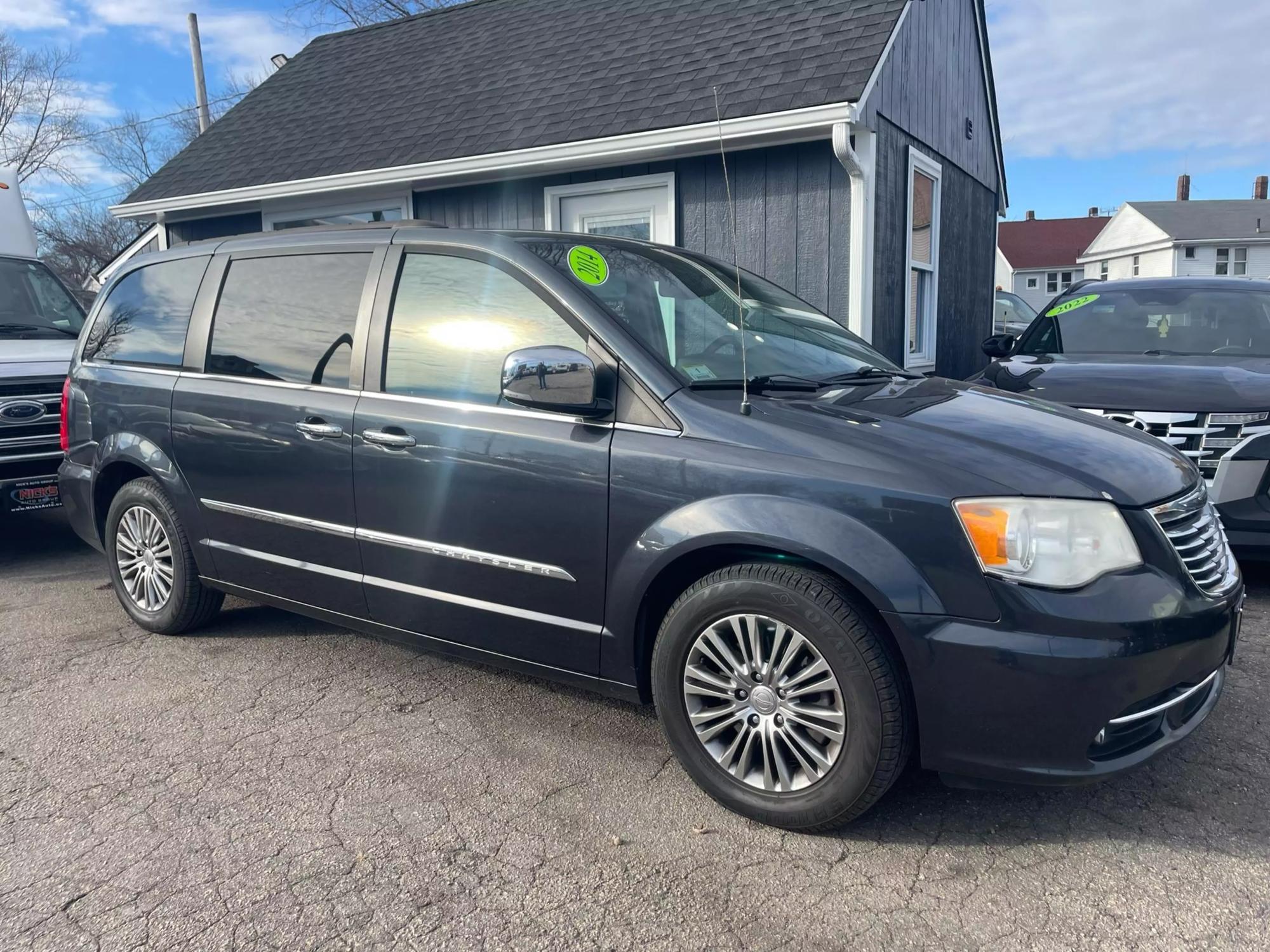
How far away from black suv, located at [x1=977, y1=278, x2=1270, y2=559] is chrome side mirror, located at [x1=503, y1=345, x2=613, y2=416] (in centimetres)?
310

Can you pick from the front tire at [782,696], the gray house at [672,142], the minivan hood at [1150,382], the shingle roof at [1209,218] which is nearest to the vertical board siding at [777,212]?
the gray house at [672,142]

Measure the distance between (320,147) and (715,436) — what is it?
8.87 meters

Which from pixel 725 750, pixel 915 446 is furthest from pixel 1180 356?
pixel 725 750

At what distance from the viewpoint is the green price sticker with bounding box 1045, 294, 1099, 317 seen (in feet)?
20.7

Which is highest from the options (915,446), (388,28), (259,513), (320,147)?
(388,28)

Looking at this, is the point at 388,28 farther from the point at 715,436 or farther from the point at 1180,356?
the point at 715,436

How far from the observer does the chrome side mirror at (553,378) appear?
2.81m

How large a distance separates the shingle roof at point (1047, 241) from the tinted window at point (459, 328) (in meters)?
54.9

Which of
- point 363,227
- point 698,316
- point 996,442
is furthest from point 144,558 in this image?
point 996,442

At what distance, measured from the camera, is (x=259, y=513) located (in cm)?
377

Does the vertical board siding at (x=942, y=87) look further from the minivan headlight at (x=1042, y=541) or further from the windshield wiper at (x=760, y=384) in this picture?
the minivan headlight at (x=1042, y=541)

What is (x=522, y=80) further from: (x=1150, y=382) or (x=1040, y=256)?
(x=1040, y=256)

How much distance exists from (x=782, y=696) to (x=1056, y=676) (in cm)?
72

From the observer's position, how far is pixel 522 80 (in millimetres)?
9352
